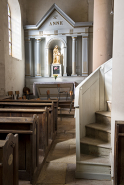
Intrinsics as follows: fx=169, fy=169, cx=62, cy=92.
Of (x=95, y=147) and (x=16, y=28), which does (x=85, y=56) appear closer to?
(x=16, y=28)

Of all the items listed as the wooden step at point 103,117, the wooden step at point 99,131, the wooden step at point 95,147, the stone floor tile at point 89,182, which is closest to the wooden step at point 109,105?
the wooden step at point 103,117

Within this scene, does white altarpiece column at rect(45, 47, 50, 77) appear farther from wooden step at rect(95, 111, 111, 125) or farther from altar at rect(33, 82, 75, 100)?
wooden step at rect(95, 111, 111, 125)

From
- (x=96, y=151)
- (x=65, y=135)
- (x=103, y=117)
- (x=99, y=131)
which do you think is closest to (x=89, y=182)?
(x=96, y=151)

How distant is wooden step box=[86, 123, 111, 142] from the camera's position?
300cm

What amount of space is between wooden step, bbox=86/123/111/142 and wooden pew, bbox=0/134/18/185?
1875mm

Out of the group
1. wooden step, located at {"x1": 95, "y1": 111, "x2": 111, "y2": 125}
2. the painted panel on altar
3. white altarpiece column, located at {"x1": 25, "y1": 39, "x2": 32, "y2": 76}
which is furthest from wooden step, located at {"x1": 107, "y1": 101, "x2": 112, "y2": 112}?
white altarpiece column, located at {"x1": 25, "y1": 39, "x2": 32, "y2": 76}

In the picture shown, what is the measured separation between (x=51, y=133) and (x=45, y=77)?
664cm

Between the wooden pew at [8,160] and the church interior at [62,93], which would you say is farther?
the church interior at [62,93]

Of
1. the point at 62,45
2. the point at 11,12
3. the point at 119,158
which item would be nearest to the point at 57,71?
the point at 62,45

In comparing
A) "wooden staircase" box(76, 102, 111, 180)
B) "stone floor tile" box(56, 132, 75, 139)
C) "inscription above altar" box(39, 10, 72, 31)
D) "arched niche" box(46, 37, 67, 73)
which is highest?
"inscription above altar" box(39, 10, 72, 31)

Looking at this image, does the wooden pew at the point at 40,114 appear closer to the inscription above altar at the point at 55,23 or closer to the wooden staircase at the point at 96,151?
the wooden staircase at the point at 96,151

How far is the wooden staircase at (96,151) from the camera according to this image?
2588 millimetres

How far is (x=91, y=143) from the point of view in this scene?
2904 millimetres

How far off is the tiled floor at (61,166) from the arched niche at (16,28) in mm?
6728
